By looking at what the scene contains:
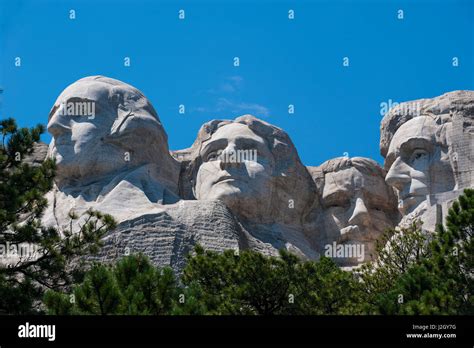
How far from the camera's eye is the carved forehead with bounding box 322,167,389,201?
108ft

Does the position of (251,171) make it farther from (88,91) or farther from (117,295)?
(117,295)

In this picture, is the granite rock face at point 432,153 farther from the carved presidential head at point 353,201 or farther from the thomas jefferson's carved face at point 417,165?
the carved presidential head at point 353,201

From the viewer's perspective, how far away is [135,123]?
30.6 m

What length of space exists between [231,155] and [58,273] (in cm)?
1042

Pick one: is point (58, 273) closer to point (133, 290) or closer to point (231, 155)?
point (133, 290)

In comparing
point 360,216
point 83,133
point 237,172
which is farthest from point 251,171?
point 83,133

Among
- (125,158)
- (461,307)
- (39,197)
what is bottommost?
(461,307)

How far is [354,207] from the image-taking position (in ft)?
108

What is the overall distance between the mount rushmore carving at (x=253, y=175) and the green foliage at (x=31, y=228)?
5963 mm

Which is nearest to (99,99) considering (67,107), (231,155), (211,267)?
(67,107)

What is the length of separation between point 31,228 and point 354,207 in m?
12.8

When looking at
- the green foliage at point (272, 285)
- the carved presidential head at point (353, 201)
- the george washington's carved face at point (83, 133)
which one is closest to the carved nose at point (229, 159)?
the george washington's carved face at point (83, 133)

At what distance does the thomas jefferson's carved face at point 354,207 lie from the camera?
32.3m

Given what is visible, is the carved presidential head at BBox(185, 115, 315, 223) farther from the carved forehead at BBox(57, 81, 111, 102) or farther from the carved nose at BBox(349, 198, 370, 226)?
the carved forehead at BBox(57, 81, 111, 102)
